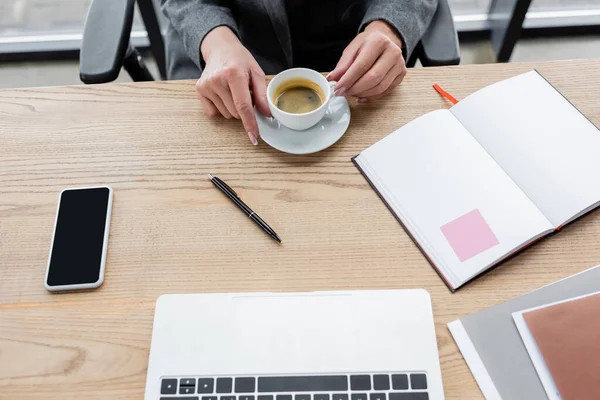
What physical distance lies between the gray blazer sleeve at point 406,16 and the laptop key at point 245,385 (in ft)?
1.89

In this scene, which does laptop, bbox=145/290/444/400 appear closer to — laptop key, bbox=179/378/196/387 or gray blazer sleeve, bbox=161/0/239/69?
laptop key, bbox=179/378/196/387

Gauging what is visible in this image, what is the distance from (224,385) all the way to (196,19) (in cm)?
61

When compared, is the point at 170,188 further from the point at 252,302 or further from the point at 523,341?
the point at 523,341

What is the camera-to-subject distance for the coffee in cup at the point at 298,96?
771 millimetres

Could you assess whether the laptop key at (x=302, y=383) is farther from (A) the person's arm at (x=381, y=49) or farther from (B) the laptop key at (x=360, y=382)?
(A) the person's arm at (x=381, y=49)

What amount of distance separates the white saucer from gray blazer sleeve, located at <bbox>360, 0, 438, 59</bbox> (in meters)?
0.17

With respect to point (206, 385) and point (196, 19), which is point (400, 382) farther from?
point (196, 19)

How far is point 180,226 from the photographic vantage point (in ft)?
2.33

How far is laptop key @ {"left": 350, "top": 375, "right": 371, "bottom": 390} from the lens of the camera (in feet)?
1.94

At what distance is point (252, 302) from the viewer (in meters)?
0.65

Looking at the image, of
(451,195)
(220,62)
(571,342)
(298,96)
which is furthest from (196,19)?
(571,342)

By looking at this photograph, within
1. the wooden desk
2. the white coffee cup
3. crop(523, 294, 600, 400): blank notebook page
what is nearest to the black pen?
the wooden desk

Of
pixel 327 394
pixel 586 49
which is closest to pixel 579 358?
pixel 327 394

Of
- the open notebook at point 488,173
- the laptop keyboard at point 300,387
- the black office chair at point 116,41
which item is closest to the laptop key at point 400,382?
the laptop keyboard at point 300,387
